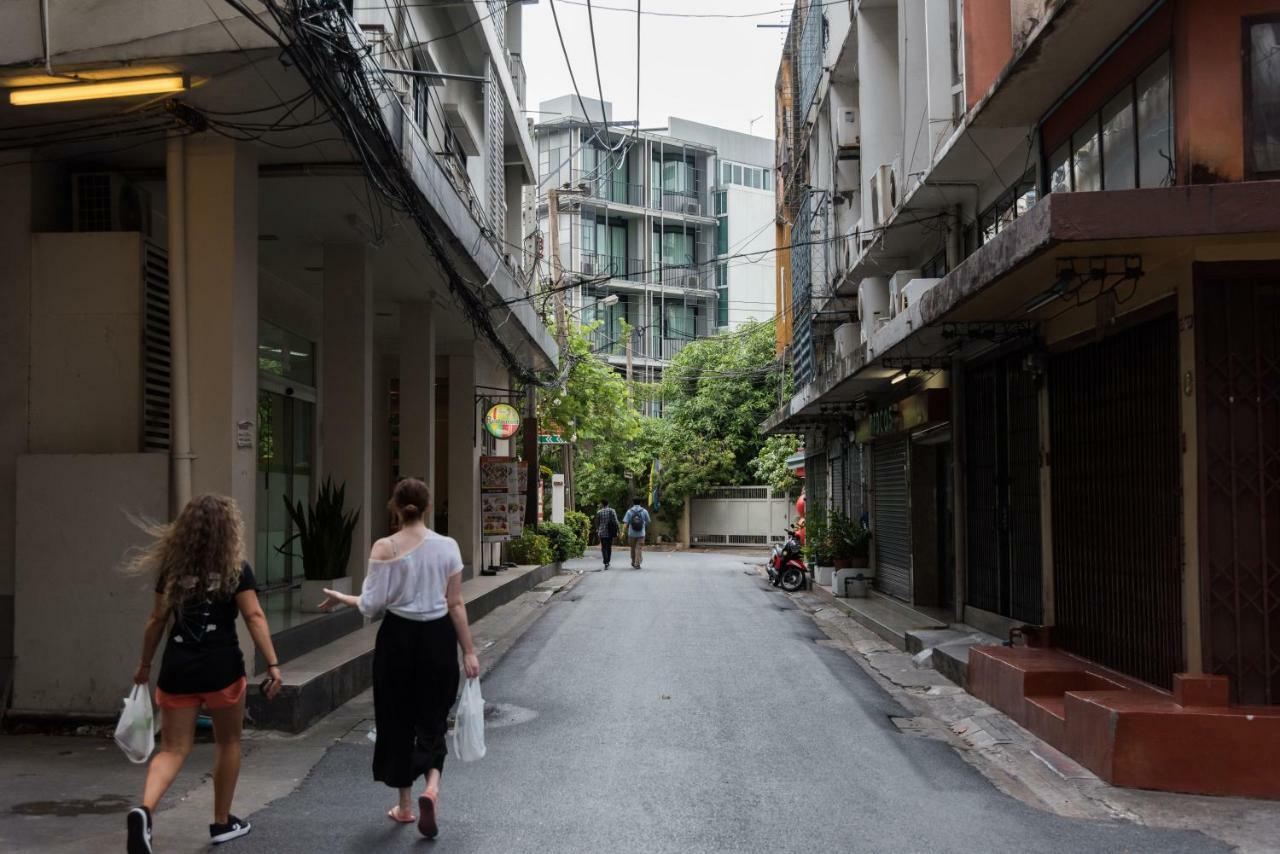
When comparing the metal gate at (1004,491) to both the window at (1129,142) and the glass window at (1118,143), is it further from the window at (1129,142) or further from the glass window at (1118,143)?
the glass window at (1118,143)

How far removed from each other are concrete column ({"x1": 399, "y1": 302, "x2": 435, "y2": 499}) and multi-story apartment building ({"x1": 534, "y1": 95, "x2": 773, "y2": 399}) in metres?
31.2

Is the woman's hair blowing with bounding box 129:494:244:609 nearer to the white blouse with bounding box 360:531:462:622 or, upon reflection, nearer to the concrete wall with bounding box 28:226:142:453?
the white blouse with bounding box 360:531:462:622

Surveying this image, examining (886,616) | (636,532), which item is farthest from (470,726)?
(636,532)

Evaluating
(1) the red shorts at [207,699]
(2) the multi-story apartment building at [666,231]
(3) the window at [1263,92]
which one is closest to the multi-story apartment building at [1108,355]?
(3) the window at [1263,92]

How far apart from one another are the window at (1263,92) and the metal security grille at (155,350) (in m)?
7.90

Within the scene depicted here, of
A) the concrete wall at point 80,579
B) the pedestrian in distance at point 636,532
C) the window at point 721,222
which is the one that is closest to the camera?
the concrete wall at point 80,579

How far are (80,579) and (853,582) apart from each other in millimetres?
13544

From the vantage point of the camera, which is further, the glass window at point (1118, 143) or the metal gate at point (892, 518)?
the metal gate at point (892, 518)

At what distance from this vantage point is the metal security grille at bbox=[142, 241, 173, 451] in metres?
9.07

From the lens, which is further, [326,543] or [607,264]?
[607,264]

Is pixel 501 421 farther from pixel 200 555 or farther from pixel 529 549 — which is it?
pixel 200 555

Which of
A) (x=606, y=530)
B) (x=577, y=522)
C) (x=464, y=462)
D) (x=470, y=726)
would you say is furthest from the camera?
(x=577, y=522)

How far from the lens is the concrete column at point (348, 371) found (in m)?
12.7

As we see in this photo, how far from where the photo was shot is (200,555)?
18.6 feet
